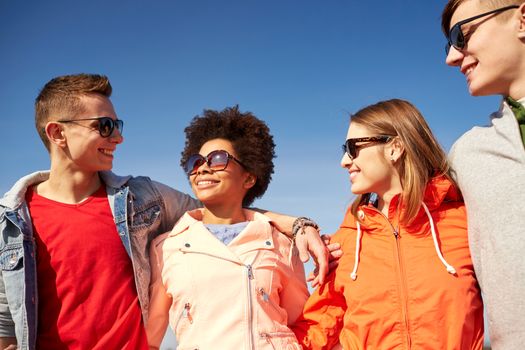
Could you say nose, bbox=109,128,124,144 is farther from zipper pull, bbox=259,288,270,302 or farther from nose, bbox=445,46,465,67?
nose, bbox=445,46,465,67

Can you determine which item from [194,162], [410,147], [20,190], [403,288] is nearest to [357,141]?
[410,147]

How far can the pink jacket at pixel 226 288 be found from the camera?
432 centimetres

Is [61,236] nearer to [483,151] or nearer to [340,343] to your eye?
[340,343]

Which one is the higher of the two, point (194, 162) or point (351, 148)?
point (194, 162)

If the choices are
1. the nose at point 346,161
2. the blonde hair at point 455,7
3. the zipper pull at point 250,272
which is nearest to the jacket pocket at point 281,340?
the zipper pull at point 250,272

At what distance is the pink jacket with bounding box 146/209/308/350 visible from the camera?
4320 mm

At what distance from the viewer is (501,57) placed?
3932 mm

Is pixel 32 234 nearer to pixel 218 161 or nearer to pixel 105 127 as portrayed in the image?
pixel 105 127

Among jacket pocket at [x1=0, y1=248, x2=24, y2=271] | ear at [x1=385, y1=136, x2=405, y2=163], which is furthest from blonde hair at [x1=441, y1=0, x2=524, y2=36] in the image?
jacket pocket at [x1=0, y1=248, x2=24, y2=271]

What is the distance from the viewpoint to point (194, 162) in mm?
5270

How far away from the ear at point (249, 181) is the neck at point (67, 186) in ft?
5.14

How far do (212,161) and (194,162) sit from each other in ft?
0.67

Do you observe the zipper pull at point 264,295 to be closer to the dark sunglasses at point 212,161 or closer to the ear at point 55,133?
the dark sunglasses at point 212,161

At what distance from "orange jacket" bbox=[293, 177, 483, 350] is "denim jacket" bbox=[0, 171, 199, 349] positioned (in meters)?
1.72
